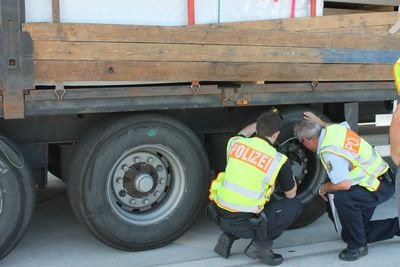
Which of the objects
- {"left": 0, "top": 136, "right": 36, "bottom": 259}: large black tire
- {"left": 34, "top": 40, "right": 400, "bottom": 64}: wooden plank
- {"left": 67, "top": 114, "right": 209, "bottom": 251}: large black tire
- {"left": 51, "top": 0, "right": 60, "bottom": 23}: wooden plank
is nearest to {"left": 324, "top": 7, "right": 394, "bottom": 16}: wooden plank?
{"left": 34, "top": 40, "right": 400, "bottom": 64}: wooden plank

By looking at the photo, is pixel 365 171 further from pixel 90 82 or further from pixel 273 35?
pixel 90 82

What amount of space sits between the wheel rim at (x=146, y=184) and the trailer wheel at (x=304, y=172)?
36.3 inches

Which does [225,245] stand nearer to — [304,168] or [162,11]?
[304,168]

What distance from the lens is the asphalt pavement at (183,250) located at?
4.16 m

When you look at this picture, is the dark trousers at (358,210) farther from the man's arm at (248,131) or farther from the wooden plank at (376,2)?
the wooden plank at (376,2)

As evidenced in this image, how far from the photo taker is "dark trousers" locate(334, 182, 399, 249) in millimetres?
4234

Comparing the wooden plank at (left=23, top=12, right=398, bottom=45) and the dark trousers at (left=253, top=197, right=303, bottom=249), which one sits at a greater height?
the wooden plank at (left=23, top=12, right=398, bottom=45)

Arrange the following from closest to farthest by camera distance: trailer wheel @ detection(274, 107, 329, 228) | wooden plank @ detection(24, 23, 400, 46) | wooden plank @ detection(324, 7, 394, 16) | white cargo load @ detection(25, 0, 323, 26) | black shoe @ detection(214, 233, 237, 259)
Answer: wooden plank @ detection(24, 23, 400, 46)
white cargo load @ detection(25, 0, 323, 26)
black shoe @ detection(214, 233, 237, 259)
trailer wheel @ detection(274, 107, 329, 228)
wooden plank @ detection(324, 7, 394, 16)

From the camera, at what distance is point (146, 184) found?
4.26 m

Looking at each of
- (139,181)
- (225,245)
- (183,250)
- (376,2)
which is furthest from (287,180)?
(376,2)

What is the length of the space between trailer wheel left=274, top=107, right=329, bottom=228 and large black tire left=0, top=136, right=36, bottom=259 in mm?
2029

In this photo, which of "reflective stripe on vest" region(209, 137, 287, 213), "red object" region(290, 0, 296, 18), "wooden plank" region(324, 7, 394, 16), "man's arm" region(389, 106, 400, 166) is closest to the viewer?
"man's arm" region(389, 106, 400, 166)

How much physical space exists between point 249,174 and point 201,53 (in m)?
0.93

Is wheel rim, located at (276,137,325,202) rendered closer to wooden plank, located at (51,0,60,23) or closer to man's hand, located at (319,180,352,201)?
man's hand, located at (319,180,352,201)
